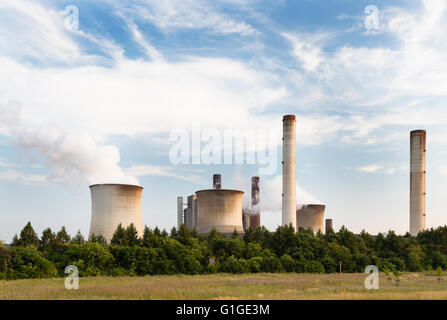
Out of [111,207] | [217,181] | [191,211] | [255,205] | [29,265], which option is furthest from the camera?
[191,211]

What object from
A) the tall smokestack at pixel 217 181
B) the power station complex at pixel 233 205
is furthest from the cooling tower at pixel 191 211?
the tall smokestack at pixel 217 181

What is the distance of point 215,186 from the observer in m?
74.6

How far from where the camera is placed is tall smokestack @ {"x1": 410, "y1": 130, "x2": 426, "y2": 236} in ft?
228

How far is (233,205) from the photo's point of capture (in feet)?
192

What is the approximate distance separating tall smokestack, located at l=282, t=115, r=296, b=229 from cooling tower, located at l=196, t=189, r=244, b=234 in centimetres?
760

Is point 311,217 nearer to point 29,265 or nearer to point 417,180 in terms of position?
point 417,180

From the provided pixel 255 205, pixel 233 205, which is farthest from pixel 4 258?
pixel 255 205

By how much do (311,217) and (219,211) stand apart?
18846 mm

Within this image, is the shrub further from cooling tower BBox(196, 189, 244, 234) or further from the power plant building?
the power plant building

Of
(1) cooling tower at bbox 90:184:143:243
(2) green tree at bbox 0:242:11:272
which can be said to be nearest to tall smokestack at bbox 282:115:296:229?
(1) cooling tower at bbox 90:184:143:243

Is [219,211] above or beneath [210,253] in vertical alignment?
above
